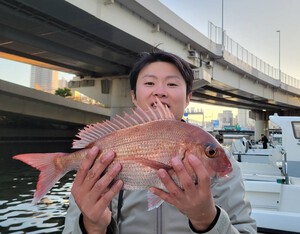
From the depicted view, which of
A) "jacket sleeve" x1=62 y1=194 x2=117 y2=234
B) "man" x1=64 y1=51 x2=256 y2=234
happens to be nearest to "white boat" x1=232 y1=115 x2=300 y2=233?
"man" x1=64 y1=51 x2=256 y2=234

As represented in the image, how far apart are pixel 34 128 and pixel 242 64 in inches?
917

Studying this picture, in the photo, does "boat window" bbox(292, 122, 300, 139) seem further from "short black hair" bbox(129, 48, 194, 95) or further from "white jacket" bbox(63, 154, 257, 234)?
"white jacket" bbox(63, 154, 257, 234)

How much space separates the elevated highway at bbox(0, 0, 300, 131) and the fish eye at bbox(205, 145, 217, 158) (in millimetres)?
9449

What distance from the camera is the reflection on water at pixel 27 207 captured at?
27.0ft

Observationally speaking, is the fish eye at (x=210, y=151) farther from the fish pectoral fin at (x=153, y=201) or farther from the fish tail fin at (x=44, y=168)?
the fish tail fin at (x=44, y=168)

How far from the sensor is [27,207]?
9.96 meters

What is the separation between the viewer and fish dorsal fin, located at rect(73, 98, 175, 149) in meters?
2.01

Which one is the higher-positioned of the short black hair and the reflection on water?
the short black hair

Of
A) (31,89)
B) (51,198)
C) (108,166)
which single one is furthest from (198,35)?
(108,166)

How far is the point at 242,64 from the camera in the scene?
3122 cm

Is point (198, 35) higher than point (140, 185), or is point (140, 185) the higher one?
point (198, 35)

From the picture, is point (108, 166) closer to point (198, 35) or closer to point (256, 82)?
point (198, 35)

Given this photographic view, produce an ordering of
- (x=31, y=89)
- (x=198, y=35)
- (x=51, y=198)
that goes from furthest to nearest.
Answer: (x=31, y=89)
(x=198, y=35)
(x=51, y=198)

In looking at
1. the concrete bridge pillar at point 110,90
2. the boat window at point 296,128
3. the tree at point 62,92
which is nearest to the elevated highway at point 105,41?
the concrete bridge pillar at point 110,90
